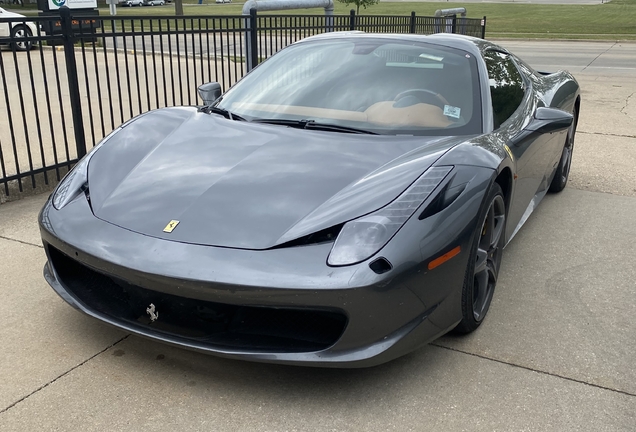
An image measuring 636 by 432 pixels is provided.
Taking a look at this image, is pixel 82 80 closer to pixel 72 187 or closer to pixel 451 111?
pixel 72 187

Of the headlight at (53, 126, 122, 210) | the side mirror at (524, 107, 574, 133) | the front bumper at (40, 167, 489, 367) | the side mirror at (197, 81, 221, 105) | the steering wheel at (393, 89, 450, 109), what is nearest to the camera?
the front bumper at (40, 167, 489, 367)

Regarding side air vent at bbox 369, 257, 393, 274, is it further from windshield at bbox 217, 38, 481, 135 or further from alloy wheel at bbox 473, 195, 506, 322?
windshield at bbox 217, 38, 481, 135

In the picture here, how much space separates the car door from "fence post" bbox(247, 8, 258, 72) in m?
3.87

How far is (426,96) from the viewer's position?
3.41m

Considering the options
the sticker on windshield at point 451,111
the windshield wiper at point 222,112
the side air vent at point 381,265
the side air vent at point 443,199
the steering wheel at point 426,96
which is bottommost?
the side air vent at point 381,265

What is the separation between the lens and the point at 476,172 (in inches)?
109

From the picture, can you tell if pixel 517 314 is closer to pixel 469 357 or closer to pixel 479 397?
pixel 469 357

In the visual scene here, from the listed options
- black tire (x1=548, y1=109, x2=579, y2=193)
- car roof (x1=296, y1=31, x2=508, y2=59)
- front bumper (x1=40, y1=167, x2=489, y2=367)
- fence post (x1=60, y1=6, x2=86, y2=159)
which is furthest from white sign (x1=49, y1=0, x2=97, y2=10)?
front bumper (x1=40, y1=167, x2=489, y2=367)

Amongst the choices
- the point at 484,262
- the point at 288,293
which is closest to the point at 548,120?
the point at 484,262

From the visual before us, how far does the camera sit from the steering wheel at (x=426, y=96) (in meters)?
3.38

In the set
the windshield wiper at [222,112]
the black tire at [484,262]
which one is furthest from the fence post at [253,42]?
the black tire at [484,262]

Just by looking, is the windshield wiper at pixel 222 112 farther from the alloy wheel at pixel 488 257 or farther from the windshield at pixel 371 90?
the alloy wheel at pixel 488 257

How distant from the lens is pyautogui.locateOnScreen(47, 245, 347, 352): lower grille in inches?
92.4

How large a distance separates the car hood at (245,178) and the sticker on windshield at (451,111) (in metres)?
0.27
